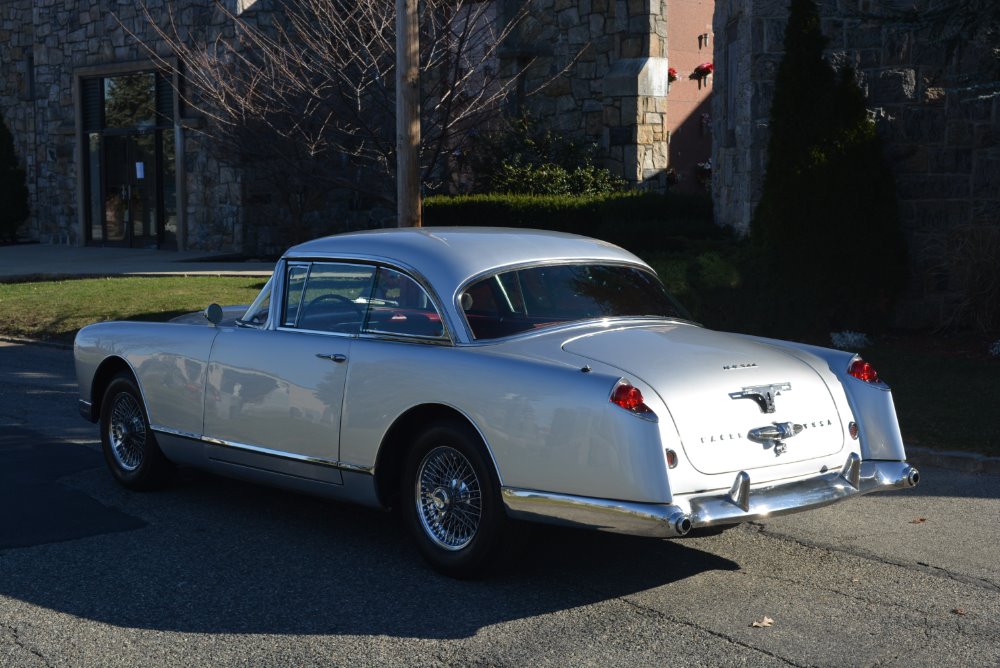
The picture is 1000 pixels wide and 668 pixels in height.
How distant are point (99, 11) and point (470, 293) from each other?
81.3 feet

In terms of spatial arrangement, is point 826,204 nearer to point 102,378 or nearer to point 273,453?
point 102,378

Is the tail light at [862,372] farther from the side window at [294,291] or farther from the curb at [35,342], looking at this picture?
the curb at [35,342]

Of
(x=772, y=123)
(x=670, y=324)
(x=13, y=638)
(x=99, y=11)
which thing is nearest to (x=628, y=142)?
(x=772, y=123)

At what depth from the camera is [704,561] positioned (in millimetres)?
5891

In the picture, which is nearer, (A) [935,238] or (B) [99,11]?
(A) [935,238]

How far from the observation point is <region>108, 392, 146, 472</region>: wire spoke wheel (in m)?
7.37

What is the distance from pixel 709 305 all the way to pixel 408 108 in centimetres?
373

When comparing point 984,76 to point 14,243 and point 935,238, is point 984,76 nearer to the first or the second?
point 935,238

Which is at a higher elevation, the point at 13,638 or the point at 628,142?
the point at 628,142

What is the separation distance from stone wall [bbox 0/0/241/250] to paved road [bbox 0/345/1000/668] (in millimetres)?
19027

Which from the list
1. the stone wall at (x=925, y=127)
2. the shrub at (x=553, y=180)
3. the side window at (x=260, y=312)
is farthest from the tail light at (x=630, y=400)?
the shrub at (x=553, y=180)

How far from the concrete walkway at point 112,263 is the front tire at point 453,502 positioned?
14990 millimetres

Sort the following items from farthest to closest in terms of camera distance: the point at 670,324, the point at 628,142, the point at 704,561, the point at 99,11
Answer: the point at 99,11 < the point at 628,142 < the point at 670,324 < the point at 704,561

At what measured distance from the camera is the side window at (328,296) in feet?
20.8
